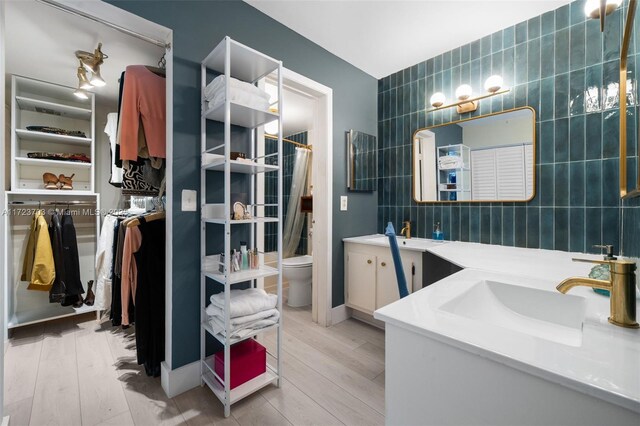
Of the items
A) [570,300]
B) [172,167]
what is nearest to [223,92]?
[172,167]

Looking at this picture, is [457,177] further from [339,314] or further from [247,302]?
[247,302]

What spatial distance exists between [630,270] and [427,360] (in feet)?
1.83

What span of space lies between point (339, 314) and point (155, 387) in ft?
5.22

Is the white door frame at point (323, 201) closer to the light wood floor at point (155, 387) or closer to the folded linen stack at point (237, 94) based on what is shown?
the light wood floor at point (155, 387)

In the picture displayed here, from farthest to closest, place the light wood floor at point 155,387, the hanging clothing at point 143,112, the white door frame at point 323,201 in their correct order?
the white door frame at point 323,201
the hanging clothing at point 143,112
the light wood floor at point 155,387

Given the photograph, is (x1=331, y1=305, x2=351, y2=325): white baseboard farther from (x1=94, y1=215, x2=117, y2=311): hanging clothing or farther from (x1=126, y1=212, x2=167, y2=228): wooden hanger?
(x1=94, y1=215, x2=117, y2=311): hanging clothing

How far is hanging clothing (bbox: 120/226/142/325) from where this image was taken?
1756 mm

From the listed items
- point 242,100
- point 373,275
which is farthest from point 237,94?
point 373,275

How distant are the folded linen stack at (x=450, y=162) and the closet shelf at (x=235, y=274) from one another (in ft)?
6.06

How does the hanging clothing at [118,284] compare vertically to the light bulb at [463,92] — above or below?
below

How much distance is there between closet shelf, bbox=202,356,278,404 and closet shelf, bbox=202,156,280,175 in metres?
1.22

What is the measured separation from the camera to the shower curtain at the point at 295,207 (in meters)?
3.95

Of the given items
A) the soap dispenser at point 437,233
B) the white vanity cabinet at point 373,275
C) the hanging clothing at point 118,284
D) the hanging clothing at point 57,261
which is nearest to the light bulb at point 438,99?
the soap dispenser at point 437,233

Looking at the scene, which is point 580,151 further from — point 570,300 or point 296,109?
point 296,109
